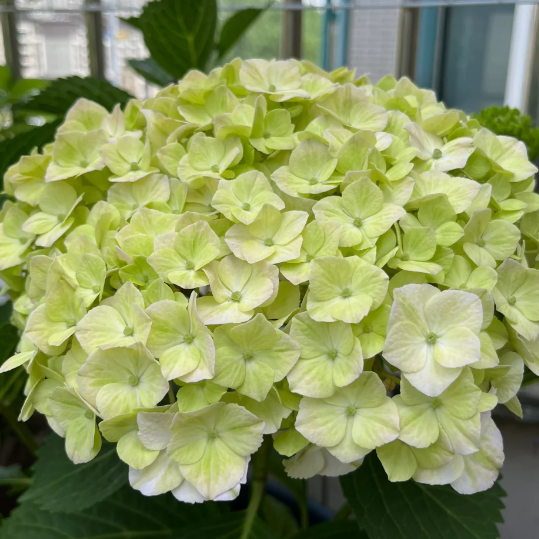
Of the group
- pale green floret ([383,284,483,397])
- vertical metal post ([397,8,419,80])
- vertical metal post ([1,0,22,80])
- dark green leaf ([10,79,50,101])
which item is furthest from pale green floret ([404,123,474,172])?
vertical metal post ([1,0,22,80])

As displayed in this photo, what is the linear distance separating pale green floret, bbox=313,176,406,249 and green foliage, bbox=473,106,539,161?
0.23 metres

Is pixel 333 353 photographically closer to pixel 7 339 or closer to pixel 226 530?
pixel 226 530

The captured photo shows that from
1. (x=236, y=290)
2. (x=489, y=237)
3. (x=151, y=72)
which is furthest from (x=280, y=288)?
(x=151, y=72)

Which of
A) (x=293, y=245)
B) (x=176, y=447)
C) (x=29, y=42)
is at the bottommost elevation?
(x=176, y=447)

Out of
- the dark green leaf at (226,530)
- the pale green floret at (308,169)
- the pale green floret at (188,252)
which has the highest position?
the pale green floret at (308,169)

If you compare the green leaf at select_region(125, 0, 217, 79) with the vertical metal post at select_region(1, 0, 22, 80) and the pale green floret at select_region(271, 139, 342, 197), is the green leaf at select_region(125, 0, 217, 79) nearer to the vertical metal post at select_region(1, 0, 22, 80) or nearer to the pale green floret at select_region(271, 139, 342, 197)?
the pale green floret at select_region(271, 139, 342, 197)

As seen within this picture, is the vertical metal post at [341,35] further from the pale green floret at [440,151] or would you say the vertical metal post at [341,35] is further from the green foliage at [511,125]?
the pale green floret at [440,151]

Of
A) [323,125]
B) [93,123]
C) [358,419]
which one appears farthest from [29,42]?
[358,419]

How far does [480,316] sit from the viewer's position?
30 centimetres

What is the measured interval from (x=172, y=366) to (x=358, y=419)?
11 cm

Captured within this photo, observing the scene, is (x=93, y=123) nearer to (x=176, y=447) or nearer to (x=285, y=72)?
(x=285, y=72)

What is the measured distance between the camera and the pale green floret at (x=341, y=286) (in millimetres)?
305

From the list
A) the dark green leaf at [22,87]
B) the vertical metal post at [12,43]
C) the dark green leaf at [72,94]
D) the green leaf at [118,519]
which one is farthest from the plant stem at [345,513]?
the vertical metal post at [12,43]

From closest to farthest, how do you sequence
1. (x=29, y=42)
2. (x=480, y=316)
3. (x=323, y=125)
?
(x=480, y=316)
(x=323, y=125)
(x=29, y=42)
